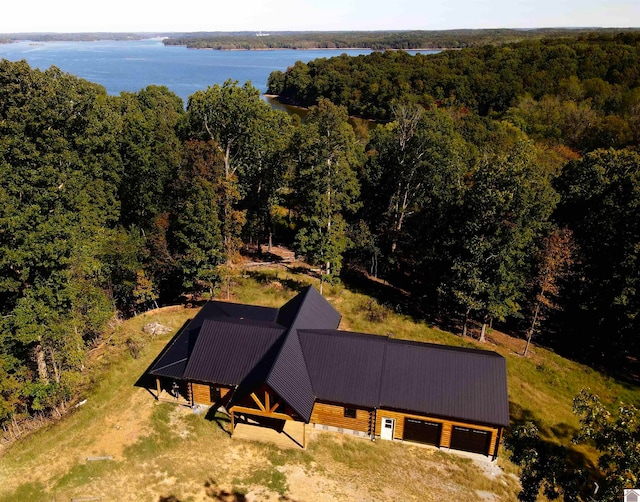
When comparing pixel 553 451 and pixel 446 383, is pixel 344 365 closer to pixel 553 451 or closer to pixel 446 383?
pixel 446 383

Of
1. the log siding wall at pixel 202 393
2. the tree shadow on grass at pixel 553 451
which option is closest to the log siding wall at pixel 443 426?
the tree shadow on grass at pixel 553 451

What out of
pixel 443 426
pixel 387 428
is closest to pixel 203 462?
pixel 387 428

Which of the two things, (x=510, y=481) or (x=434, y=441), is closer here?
(x=510, y=481)

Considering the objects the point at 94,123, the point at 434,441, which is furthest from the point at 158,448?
the point at 94,123

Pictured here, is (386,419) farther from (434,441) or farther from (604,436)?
(604,436)

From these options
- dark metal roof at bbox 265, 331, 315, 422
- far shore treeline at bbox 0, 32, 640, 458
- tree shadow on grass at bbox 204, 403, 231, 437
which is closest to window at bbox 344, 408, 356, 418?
dark metal roof at bbox 265, 331, 315, 422
